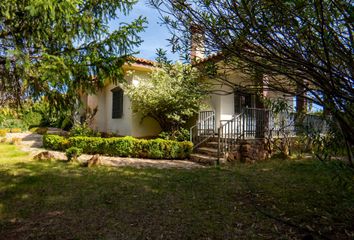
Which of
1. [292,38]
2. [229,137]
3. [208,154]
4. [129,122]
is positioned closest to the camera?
[292,38]

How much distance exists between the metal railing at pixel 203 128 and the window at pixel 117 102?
437 cm

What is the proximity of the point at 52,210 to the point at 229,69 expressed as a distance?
144 inches

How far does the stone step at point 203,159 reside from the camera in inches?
354

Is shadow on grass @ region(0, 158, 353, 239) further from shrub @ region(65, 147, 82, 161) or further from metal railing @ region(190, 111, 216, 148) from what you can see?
metal railing @ region(190, 111, 216, 148)

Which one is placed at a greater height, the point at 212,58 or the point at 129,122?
the point at 212,58

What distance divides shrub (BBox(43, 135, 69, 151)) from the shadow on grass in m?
4.23

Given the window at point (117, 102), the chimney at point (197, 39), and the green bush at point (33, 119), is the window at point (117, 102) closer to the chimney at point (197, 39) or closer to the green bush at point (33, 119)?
the chimney at point (197, 39)

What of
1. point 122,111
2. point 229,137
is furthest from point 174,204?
point 122,111

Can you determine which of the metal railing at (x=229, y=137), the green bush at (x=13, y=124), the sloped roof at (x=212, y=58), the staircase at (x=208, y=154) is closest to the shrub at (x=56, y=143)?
the staircase at (x=208, y=154)

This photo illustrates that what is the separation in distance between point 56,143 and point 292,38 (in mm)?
11645

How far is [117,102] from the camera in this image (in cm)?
1436

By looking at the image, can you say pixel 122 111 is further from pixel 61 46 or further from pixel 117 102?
pixel 61 46

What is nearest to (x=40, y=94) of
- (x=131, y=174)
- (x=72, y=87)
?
(x=72, y=87)

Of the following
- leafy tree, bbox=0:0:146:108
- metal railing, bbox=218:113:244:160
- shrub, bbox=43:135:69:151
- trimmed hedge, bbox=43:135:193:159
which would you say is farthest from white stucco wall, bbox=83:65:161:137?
leafy tree, bbox=0:0:146:108
